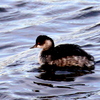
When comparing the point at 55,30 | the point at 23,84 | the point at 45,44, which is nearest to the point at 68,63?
the point at 45,44

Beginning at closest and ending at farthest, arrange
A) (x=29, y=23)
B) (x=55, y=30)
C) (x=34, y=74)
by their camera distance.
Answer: (x=34, y=74) < (x=55, y=30) < (x=29, y=23)

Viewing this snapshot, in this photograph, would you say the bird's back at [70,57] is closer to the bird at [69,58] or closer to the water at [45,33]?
the bird at [69,58]

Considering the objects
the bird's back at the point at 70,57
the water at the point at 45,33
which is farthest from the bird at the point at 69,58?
the water at the point at 45,33

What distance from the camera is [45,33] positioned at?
1530 cm

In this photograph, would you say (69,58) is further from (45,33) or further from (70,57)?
(45,33)

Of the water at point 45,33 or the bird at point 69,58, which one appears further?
the bird at point 69,58

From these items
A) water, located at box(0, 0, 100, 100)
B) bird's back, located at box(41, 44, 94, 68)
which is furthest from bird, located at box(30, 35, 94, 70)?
water, located at box(0, 0, 100, 100)

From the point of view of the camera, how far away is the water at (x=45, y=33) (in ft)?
33.3

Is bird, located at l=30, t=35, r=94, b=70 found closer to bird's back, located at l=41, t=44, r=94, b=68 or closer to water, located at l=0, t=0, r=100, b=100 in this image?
bird's back, located at l=41, t=44, r=94, b=68

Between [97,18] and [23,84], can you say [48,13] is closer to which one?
[97,18]

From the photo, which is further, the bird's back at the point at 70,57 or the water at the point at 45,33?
the bird's back at the point at 70,57

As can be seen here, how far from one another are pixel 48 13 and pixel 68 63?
598 cm

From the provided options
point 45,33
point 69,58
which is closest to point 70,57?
point 69,58

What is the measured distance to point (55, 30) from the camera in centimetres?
1552
